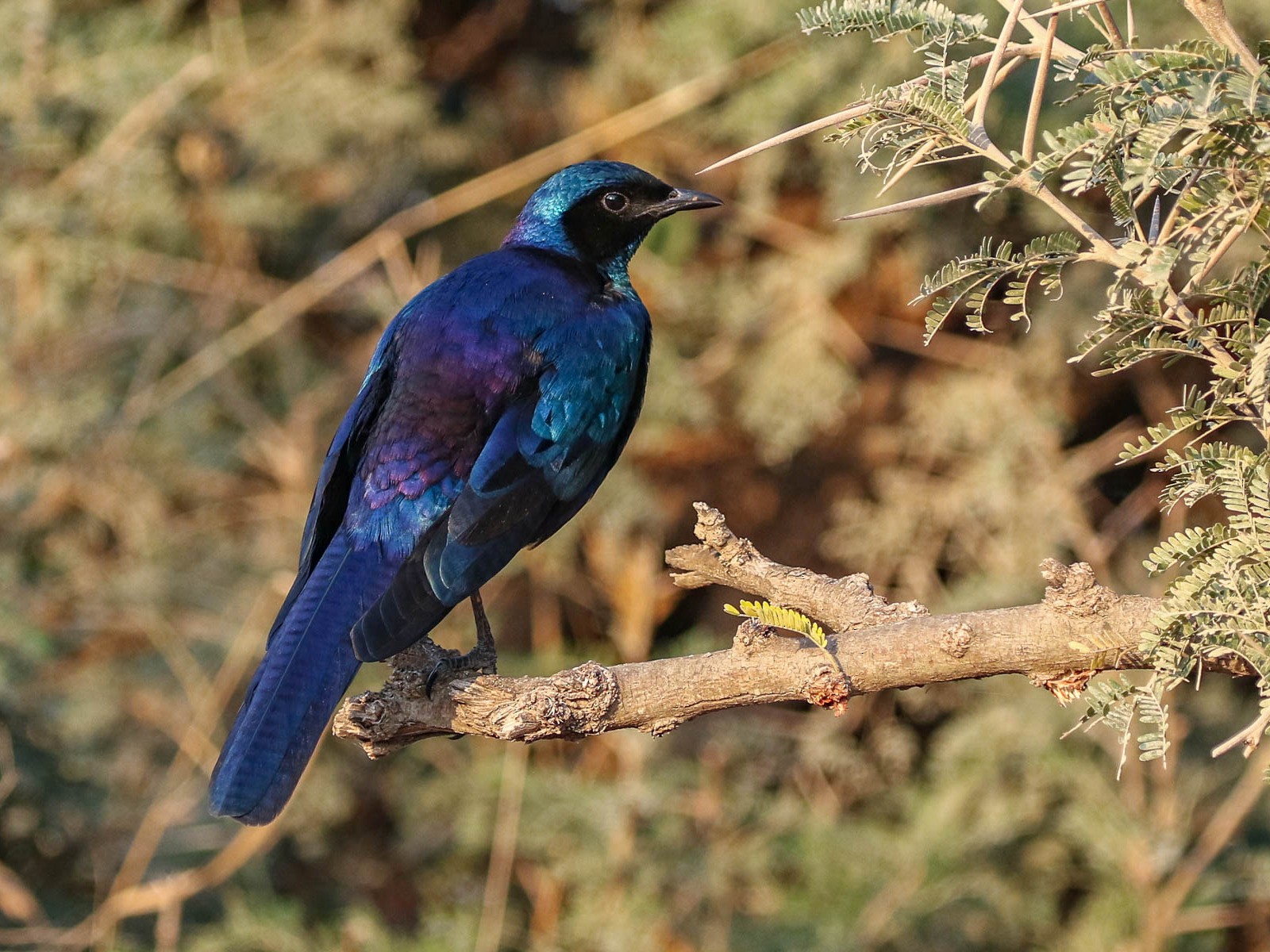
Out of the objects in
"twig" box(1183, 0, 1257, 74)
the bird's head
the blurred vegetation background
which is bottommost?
the blurred vegetation background

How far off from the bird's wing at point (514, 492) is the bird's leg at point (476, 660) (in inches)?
3.8

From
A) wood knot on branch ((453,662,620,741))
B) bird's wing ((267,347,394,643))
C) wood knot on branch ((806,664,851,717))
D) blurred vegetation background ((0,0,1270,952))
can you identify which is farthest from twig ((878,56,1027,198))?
blurred vegetation background ((0,0,1270,952))

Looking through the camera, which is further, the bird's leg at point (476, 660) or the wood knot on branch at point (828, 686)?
the bird's leg at point (476, 660)

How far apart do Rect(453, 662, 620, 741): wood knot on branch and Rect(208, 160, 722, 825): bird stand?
327mm

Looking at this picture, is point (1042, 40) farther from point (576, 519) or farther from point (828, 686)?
point (576, 519)

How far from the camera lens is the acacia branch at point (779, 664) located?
2.41 m

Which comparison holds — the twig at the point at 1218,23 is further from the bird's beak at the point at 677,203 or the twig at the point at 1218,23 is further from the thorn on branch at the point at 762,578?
the bird's beak at the point at 677,203

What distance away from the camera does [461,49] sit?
713 cm

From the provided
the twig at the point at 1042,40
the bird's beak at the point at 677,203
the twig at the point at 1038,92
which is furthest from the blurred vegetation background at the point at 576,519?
the twig at the point at 1038,92

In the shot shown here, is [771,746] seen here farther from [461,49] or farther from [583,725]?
[583,725]

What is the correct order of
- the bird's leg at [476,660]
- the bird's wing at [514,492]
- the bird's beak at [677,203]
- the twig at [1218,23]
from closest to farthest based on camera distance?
the twig at [1218,23] < the bird's leg at [476,660] < the bird's wing at [514,492] < the bird's beak at [677,203]

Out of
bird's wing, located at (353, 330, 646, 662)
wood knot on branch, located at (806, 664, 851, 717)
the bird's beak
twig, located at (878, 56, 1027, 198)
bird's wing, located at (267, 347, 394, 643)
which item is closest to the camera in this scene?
twig, located at (878, 56, 1027, 198)

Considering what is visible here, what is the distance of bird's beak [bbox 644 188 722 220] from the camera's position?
4.34m

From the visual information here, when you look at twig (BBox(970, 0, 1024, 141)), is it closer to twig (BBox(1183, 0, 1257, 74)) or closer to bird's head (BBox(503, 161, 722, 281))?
twig (BBox(1183, 0, 1257, 74))
